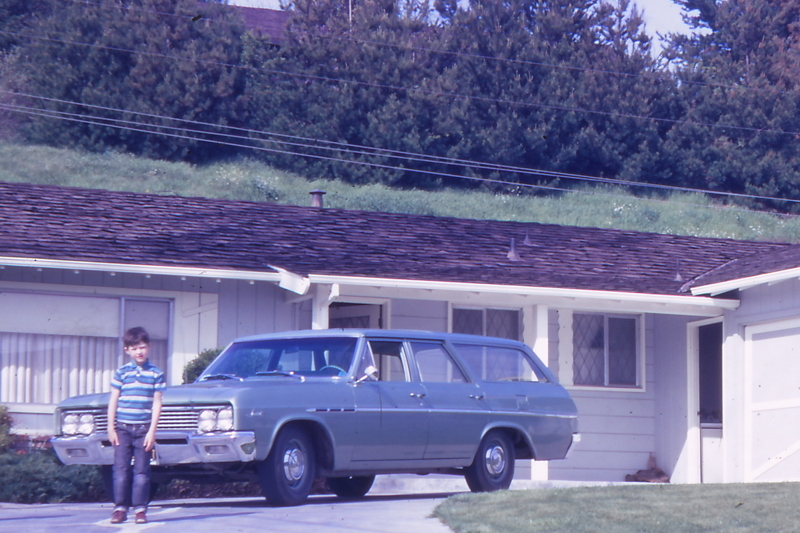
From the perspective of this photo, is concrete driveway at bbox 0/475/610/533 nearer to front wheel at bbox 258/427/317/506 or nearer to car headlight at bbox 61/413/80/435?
front wheel at bbox 258/427/317/506

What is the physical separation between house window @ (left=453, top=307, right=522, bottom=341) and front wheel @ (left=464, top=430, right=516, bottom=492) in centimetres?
542

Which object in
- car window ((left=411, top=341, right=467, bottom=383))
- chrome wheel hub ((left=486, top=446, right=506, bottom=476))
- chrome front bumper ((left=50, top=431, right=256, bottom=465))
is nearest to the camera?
chrome front bumper ((left=50, top=431, right=256, bottom=465))

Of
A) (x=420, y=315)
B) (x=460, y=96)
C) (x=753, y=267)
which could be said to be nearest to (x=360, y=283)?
(x=420, y=315)

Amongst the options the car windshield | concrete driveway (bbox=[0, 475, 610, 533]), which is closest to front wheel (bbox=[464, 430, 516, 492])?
concrete driveway (bbox=[0, 475, 610, 533])

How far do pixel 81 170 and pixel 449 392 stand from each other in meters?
38.0

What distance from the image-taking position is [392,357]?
10891 mm

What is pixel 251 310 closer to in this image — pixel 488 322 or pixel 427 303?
pixel 427 303

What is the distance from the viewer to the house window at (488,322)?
16.8 m

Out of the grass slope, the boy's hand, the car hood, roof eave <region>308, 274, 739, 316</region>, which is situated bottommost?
the boy's hand

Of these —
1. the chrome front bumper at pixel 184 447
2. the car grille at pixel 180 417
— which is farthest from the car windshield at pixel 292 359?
the chrome front bumper at pixel 184 447

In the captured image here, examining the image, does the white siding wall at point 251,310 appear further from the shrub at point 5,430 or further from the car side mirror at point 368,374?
the car side mirror at point 368,374

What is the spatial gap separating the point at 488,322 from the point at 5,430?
278 inches

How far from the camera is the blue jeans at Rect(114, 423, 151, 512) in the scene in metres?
8.59

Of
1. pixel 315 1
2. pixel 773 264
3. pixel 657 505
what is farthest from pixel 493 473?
pixel 315 1
